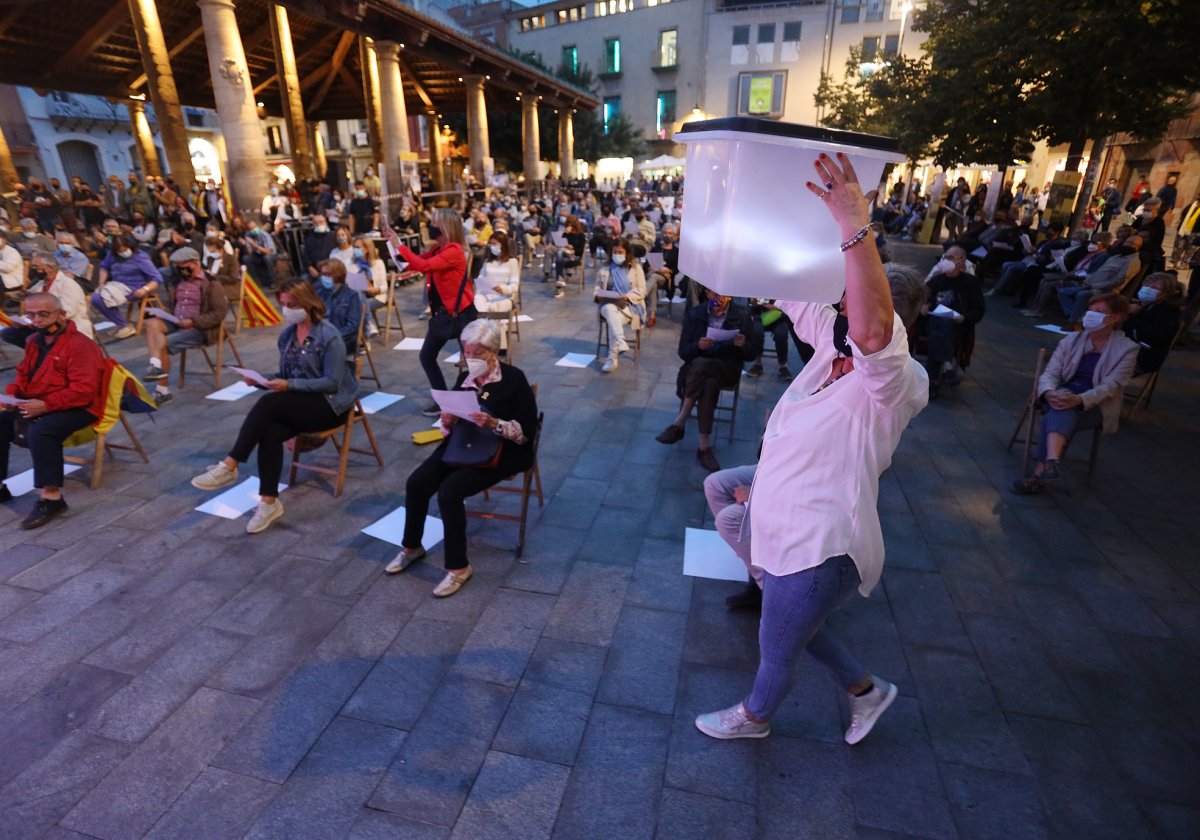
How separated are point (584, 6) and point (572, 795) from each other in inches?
2128

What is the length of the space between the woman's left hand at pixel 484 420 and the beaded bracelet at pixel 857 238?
218 cm

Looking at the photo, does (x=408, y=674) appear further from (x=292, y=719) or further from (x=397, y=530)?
(x=397, y=530)

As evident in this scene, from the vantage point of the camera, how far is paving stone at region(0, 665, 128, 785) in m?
2.40

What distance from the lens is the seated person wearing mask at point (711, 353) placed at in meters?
4.86

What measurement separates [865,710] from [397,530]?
113 inches

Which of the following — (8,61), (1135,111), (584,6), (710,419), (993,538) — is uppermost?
(584,6)

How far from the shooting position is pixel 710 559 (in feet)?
11.9

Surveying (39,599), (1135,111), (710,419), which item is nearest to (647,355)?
(710,419)

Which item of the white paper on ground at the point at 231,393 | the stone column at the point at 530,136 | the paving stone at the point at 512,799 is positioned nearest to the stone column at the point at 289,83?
the stone column at the point at 530,136

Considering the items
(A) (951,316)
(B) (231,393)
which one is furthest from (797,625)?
(B) (231,393)

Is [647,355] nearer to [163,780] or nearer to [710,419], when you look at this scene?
[710,419]

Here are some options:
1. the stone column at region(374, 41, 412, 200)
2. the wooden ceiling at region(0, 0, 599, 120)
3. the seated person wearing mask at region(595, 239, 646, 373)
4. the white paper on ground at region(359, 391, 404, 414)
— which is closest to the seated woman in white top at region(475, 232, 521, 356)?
the seated person wearing mask at region(595, 239, 646, 373)

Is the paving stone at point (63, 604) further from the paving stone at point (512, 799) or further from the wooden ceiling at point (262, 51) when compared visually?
the wooden ceiling at point (262, 51)

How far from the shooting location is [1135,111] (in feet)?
33.5
